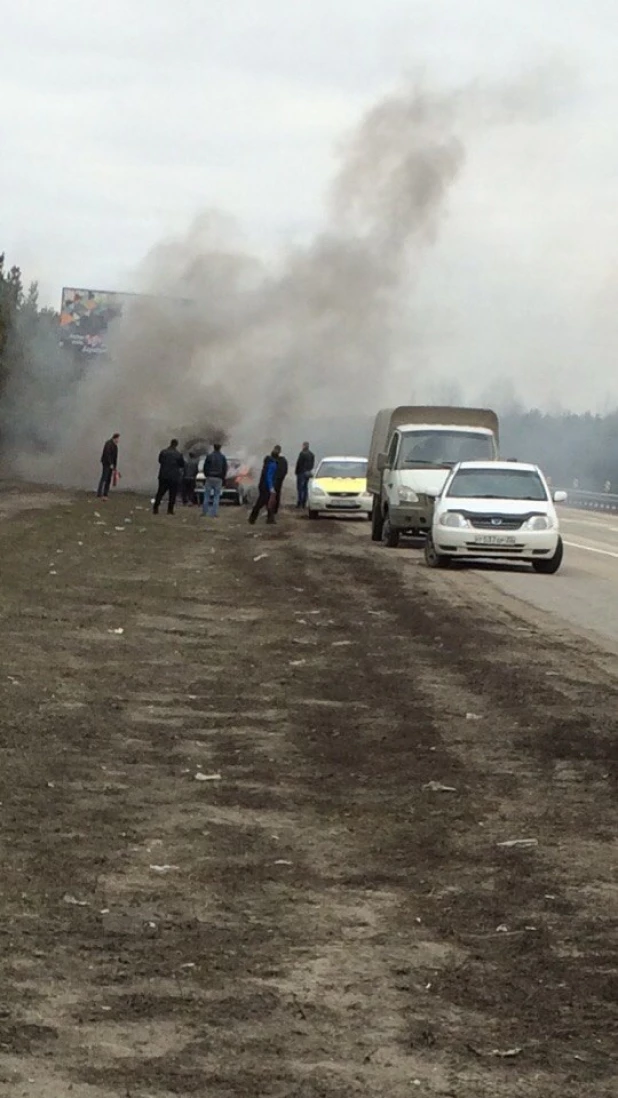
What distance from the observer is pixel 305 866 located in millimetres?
7410

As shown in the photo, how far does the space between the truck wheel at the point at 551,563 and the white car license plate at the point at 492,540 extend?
1.68 ft

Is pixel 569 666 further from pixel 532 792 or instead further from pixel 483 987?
pixel 483 987

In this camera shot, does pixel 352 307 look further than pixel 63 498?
Yes

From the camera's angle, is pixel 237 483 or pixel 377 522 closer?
pixel 377 522

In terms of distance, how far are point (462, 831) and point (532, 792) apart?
3.40 ft

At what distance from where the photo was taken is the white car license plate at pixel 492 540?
2758 centimetres

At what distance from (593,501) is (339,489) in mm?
29567

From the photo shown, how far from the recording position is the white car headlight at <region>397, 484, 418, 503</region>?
32.2 metres

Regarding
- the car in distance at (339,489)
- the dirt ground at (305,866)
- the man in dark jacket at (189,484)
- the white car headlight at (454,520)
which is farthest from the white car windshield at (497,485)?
the man in dark jacket at (189,484)

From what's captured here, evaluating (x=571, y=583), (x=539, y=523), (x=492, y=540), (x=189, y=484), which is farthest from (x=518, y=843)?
(x=189, y=484)

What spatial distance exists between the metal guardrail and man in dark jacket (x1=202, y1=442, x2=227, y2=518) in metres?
27.7

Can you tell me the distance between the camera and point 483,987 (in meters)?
5.73

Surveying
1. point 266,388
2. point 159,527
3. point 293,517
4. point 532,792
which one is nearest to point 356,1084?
point 532,792

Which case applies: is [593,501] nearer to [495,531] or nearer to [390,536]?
[390,536]
